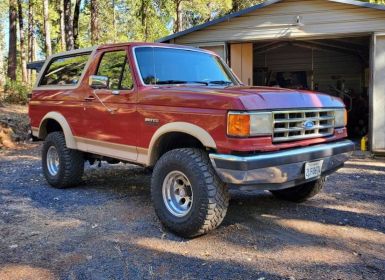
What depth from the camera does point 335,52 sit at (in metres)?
17.3

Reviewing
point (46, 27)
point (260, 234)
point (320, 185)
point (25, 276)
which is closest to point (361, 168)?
point (320, 185)

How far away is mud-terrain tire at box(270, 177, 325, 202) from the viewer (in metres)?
5.73

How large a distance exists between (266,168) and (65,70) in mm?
4112

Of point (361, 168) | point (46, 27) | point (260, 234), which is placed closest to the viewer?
point (260, 234)

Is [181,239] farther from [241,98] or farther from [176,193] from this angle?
[241,98]

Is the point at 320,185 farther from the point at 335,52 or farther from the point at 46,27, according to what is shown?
the point at 46,27

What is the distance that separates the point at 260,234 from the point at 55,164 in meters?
3.83

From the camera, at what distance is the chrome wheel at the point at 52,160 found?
7.00 meters

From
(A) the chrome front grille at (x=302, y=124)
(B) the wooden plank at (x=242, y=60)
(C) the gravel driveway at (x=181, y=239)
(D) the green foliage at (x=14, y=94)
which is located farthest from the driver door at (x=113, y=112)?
(D) the green foliage at (x=14, y=94)

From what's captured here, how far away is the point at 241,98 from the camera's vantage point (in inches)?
160

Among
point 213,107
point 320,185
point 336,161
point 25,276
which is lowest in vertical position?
point 25,276

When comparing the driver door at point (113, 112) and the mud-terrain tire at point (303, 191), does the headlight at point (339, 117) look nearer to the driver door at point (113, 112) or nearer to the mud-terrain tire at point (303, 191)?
the mud-terrain tire at point (303, 191)

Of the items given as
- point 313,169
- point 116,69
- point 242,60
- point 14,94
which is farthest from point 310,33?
point 14,94

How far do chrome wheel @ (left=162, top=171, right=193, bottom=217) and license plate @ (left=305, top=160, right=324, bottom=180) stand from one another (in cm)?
124
